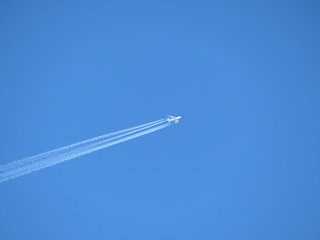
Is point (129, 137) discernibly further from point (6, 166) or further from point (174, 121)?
point (6, 166)

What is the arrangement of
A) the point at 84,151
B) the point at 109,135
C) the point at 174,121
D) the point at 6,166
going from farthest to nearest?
the point at 174,121, the point at 109,135, the point at 84,151, the point at 6,166

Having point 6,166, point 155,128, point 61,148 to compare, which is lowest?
point 6,166

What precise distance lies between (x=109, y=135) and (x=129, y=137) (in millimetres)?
1957

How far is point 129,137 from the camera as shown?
3225 centimetres

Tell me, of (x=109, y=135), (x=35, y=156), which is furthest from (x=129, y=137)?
(x=35, y=156)

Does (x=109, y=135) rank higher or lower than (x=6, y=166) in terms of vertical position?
higher

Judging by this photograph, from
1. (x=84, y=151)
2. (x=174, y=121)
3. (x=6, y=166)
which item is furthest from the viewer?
(x=174, y=121)

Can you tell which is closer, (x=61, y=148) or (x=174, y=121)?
(x=61, y=148)

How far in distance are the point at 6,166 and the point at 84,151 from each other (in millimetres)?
6419

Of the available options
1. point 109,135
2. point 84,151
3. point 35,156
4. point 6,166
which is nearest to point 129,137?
point 109,135

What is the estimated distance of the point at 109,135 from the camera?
3177 centimetres

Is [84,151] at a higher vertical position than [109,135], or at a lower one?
lower

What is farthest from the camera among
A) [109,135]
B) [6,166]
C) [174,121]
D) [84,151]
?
[174,121]

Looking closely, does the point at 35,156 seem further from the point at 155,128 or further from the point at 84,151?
the point at 155,128
